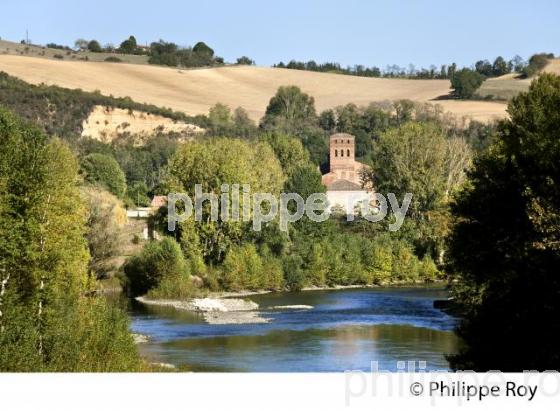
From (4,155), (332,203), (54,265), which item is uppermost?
(4,155)

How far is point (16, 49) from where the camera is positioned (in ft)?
249

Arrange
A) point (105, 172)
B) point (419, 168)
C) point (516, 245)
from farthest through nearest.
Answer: point (105, 172) < point (419, 168) < point (516, 245)

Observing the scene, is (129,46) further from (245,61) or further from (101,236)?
(101,236)

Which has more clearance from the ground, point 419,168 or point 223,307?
point 419,168

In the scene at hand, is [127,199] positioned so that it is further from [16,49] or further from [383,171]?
[16,49]

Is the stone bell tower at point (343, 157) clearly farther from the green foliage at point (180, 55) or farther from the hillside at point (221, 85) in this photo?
the green foliage at point (180, 55)

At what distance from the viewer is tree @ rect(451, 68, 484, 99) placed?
74.2 metres

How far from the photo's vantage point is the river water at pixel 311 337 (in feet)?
59.4

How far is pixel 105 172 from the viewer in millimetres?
41531

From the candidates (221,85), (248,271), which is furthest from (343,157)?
(248,271)

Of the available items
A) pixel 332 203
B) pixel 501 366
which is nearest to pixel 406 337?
pixel 501 366

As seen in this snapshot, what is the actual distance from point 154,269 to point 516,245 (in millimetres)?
16313

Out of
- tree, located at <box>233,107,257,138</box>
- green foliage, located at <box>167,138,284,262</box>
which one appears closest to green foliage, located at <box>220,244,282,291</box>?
green foliage, located at <box>167,138,284,262</box>
